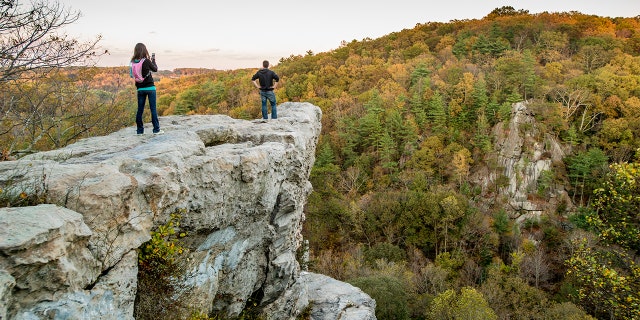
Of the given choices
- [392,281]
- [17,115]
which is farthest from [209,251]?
[392,281]

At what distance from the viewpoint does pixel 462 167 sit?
4366cm

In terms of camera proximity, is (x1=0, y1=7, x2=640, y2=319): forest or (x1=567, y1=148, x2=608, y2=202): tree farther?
(x1=567, y1=148, x2=608, y2=202): tree

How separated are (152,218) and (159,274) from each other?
3.03ft

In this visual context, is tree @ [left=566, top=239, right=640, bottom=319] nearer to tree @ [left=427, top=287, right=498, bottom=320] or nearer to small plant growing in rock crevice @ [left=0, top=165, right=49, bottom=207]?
tree @ [left=427, top=287, right=498, bottom=320]

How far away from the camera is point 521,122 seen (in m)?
45.3

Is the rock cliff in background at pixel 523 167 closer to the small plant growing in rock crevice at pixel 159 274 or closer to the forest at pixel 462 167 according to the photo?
the forest at pixel 462 167

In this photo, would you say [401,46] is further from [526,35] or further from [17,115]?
[17,115]

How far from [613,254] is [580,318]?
13.8 m

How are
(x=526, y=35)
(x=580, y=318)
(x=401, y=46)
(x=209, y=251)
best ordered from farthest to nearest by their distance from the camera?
(x=401, y=46) → (x=526, y=35) → (x=580, y=318) → (x=209, y=251)

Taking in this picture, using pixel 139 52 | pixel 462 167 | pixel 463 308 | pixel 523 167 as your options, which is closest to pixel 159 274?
pixel 139 52

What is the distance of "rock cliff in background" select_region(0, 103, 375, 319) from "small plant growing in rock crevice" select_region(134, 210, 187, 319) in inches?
7.9

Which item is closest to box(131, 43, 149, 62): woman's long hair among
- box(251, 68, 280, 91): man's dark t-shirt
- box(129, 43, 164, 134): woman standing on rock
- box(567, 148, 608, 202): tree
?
box(129, 43, 164, 134): woman standing on rock

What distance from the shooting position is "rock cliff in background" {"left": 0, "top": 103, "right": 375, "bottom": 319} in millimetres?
3801

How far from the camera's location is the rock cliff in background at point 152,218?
3801 mm
